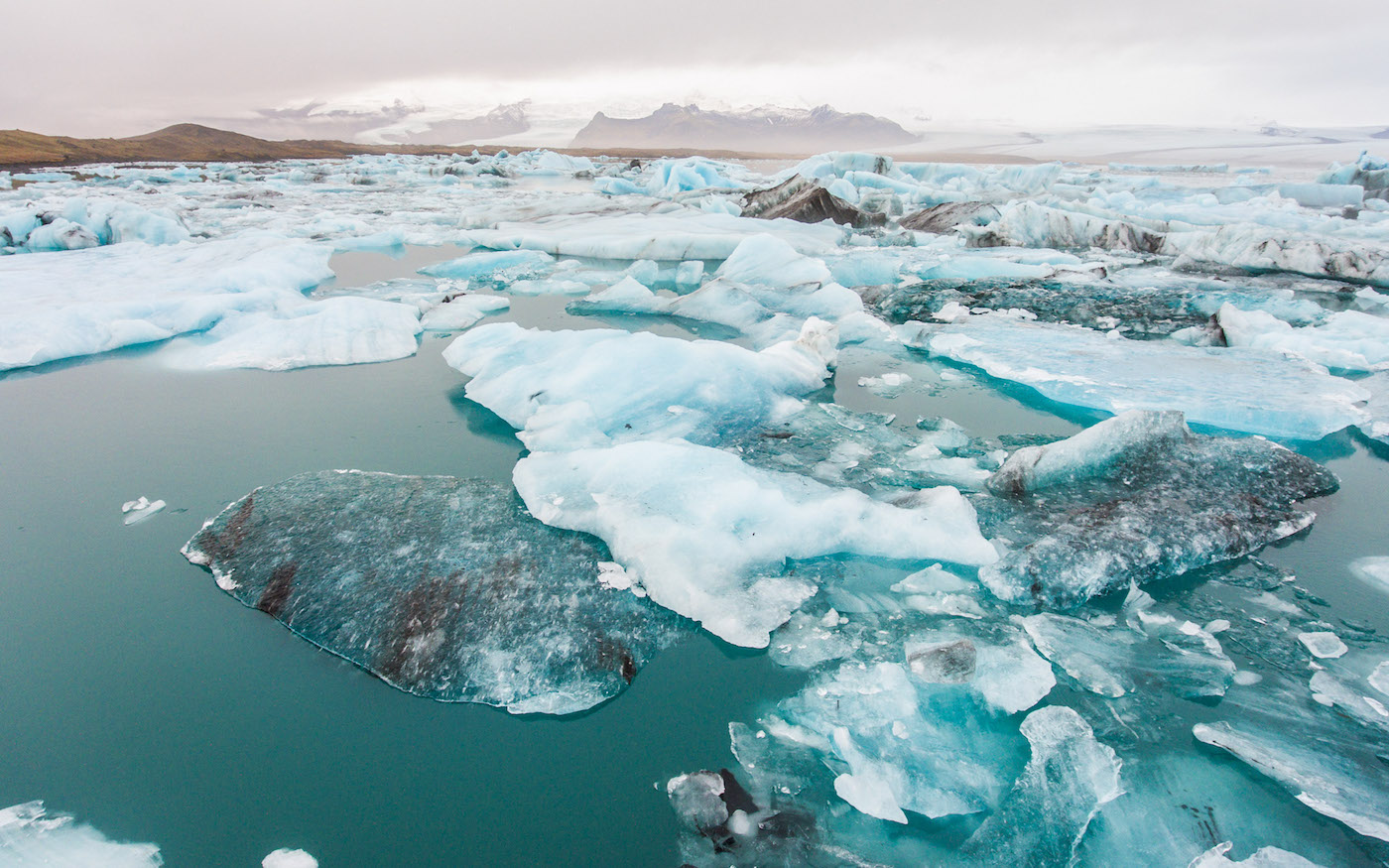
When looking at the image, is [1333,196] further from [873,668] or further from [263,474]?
[263,474]

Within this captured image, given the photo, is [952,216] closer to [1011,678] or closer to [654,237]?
[654,237]

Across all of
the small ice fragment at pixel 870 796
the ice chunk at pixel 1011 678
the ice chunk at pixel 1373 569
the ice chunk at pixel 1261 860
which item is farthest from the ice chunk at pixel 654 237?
the ice chunk at pixel 1261 860

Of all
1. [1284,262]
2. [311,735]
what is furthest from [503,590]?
[1284,262]

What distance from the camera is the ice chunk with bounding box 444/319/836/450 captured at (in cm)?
319

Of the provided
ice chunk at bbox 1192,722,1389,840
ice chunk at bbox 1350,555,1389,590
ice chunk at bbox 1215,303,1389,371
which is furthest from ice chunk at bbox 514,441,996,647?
ice chunk at bbox 1215,303,1389,371

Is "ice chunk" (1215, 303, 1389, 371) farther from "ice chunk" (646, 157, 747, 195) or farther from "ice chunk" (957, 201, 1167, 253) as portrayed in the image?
"ice chunk" (646, 157, 747, 195)

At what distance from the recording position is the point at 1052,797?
57.9 inches

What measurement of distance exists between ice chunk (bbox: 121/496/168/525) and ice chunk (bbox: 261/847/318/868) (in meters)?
1.85

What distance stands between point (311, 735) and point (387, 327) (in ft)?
12.4

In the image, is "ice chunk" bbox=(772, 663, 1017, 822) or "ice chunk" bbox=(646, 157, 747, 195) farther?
"ice chunk" bbox=(646, 157, 747, 195)

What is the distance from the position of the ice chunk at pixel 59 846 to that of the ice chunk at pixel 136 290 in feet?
14.7

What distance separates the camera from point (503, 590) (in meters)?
2.06

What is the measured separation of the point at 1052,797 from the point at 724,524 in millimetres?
1232

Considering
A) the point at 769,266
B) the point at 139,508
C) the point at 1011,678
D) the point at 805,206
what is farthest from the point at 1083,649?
the point at 805,206
